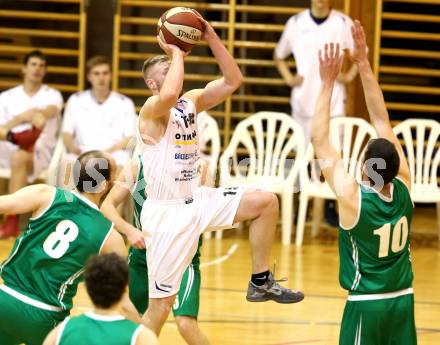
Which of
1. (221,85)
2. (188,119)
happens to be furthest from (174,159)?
(221,85)

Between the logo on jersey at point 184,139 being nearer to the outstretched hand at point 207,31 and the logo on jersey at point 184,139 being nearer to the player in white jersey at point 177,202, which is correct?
the player in white jersey at point 177,202

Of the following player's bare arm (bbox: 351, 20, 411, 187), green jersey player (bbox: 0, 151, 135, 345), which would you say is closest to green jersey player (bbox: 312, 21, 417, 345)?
player's bare arm (bbox: 351, 20, 411, 187)

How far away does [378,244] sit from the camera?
16.6 feet

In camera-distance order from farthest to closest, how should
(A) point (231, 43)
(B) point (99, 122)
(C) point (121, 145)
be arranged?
1. (A) point (231, 43)
2. (B) point (99, 122)
3. (C) point (121, 145)

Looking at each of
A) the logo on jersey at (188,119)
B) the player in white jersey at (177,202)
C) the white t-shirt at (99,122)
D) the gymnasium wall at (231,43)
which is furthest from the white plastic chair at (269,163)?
the logo on jersey at (188,119)

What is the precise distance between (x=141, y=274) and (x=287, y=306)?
231 centimetres

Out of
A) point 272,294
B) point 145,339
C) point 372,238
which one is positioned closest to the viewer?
point 145,339

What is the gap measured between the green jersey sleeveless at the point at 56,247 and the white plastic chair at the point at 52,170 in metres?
5.47

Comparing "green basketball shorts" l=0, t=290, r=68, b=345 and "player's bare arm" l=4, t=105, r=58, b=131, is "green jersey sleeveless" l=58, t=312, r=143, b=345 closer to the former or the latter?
"green basketball shorts" l=0, t=290, r=68, b=345

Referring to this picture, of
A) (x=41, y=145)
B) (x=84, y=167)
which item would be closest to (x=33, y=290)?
(x=84, y=167)

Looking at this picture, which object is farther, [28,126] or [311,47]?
[311,47]

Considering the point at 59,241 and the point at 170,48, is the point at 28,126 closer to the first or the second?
the point at 170,48

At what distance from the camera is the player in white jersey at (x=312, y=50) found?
1068cm

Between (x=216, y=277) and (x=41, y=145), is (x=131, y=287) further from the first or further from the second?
(x=41, y=145)
